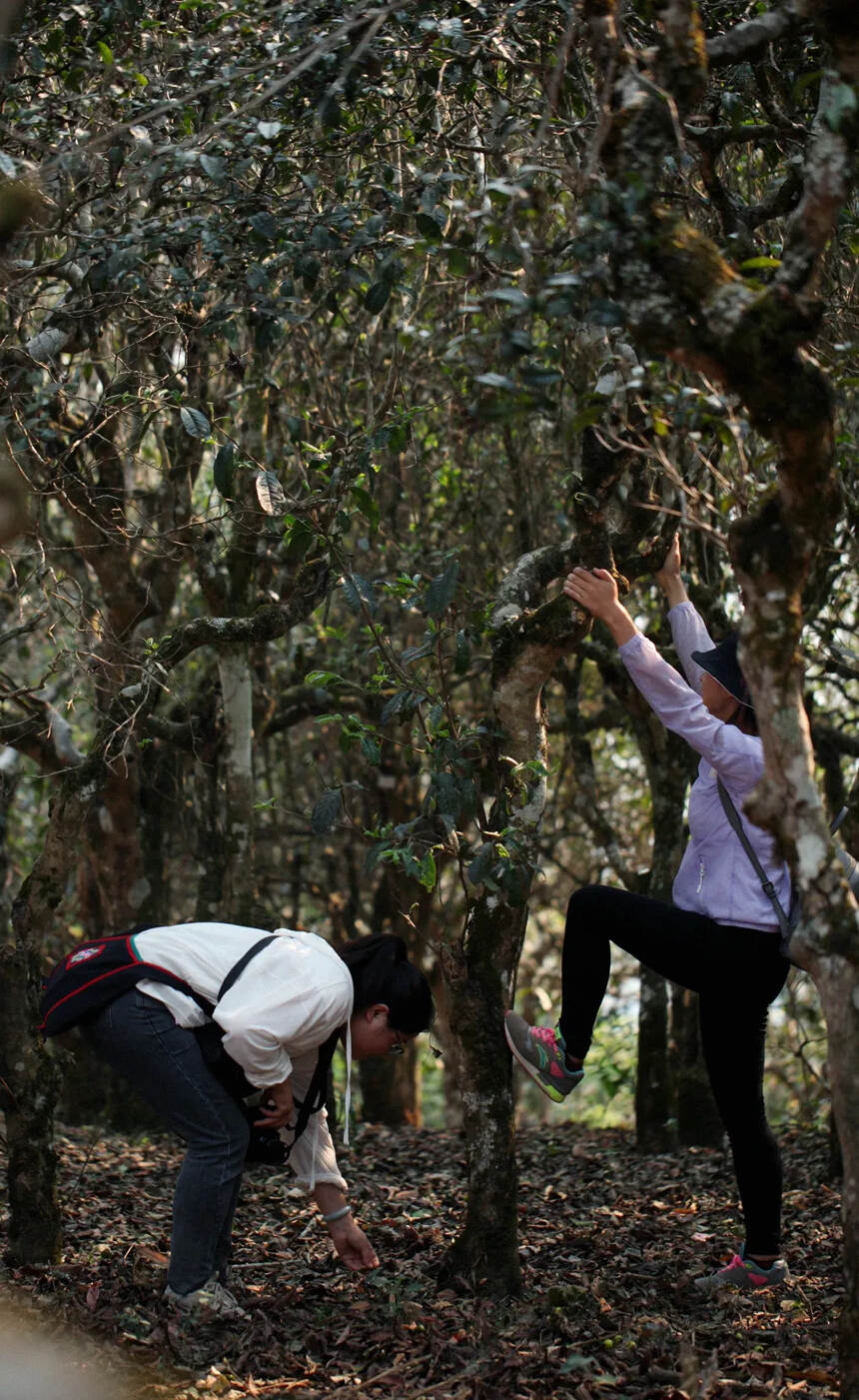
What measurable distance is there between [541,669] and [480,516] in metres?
3.83

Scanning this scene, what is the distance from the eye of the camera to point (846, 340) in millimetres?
5762

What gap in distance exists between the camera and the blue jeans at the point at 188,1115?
377 cm

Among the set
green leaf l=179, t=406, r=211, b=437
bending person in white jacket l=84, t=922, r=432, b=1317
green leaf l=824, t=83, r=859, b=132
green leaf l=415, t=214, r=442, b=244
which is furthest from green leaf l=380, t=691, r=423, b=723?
green leaf l=824, t=83, r=859, b=132

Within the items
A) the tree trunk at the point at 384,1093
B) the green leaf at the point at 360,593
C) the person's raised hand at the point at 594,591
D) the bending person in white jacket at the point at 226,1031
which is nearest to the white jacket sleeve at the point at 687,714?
the person's raised hand at the point at 594,591

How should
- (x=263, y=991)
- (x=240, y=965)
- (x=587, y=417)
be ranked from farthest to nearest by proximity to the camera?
(x=240, y=965), (x=263, y=991), (x=587, y=417)

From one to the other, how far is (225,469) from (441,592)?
3.54ft

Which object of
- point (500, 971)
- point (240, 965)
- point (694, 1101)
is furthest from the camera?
point (694, 1101)

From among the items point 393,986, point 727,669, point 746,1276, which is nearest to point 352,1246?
point 393,986

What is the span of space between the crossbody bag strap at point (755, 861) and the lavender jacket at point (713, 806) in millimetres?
20

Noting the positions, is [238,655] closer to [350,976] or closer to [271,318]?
[271,318]

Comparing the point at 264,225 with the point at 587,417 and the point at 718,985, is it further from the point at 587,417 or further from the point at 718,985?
the point at 718,985

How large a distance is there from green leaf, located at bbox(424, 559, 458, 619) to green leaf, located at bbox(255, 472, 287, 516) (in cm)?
77

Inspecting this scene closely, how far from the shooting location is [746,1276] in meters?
4.10

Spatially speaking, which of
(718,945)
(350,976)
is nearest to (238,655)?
(350,976)
